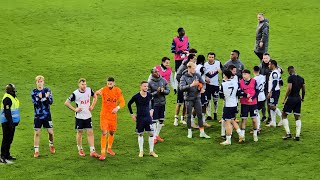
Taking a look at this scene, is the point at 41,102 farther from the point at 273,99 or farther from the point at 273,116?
the point at 273,116

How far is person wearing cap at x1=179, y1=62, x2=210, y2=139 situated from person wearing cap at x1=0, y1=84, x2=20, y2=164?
4.97 meters

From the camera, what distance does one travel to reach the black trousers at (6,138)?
1805 centimetres

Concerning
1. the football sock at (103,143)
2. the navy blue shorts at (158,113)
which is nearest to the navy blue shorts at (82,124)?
the football sock at (103,143)

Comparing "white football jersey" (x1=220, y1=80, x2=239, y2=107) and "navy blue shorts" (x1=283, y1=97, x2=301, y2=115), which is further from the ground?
"white football jersey" (x1=220, y1=80, x2=239, y2=107)

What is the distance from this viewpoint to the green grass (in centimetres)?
1803

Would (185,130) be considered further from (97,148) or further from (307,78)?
(307,78)

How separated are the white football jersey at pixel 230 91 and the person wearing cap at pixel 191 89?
2.56 feet

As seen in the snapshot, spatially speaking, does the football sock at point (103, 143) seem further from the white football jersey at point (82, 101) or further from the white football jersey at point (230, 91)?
the white football jersey at point (230, 91)

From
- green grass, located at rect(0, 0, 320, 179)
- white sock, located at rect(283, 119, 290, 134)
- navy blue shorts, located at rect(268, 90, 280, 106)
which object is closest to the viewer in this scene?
green grass, located at rect(0, 0, 320, 179)

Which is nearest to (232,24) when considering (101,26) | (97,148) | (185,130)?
(101,26)

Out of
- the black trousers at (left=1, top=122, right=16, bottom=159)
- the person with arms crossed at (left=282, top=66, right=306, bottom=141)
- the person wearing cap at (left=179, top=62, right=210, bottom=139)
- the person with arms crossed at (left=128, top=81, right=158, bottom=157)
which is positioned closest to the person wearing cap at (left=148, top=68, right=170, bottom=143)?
the person wearing cap at (left=179, top=62, right=210, bottom=139)

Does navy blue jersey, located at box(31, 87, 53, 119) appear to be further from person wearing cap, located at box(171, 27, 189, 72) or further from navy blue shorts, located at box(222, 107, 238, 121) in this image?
person wearing cap, located at box(171, 27, 189, 72)

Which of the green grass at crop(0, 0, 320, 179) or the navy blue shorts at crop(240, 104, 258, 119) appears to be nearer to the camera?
the green grass at crop(0, 0, 320, 179)

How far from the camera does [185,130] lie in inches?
838
